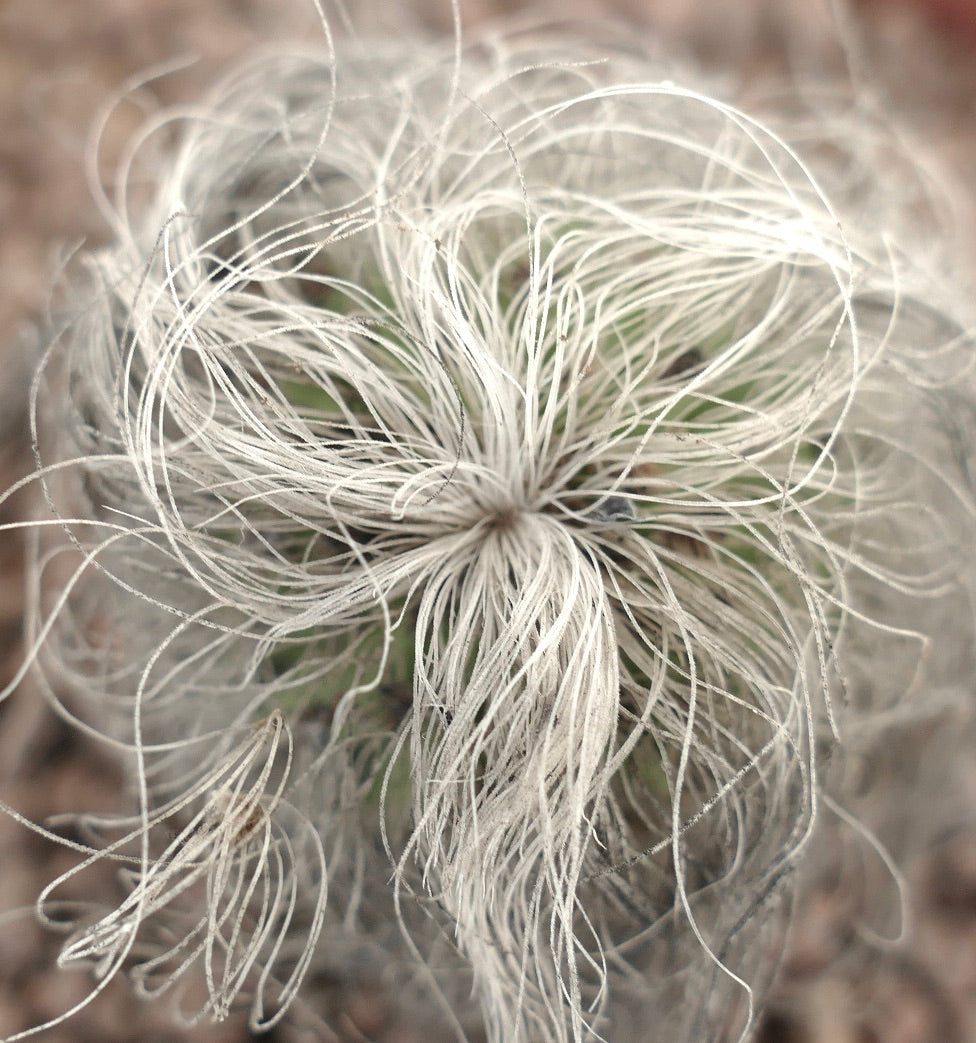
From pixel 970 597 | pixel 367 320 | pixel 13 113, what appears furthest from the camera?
pixel 13 113

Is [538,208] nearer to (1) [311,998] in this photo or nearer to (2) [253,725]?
(2) [253,725]

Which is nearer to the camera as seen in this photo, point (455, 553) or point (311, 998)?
point (455, 553)

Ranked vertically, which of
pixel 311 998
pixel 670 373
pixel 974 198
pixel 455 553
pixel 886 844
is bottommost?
pixel 311 998

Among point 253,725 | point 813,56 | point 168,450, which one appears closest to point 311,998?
point 253,725

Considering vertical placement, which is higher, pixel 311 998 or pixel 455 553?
pixel 455 553

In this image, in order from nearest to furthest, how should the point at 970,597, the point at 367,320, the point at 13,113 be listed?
the point at 367,320 → the point at 970,597 → the point at 13,113

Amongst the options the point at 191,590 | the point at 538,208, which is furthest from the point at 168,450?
the point at 538,208
